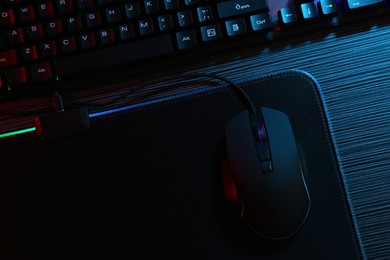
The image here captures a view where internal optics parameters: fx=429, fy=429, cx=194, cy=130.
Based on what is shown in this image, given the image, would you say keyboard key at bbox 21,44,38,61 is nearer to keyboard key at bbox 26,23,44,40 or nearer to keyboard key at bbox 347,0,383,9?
keyboard key at bbox 26,23,44,40

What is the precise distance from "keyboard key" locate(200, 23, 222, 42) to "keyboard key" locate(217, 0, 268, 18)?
0.06ft

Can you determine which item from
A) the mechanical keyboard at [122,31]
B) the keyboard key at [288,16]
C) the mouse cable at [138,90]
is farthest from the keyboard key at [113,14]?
the keyboard key at [288,16]

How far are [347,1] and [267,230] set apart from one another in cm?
32

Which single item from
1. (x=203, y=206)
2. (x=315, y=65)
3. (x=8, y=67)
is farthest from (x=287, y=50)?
(x=8, y=67)

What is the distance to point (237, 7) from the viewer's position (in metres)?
0.59

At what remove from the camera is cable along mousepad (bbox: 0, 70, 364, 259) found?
577 mm

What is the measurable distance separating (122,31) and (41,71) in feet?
0.42

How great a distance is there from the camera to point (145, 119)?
0.61 m

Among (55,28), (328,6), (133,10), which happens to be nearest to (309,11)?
(328,6)

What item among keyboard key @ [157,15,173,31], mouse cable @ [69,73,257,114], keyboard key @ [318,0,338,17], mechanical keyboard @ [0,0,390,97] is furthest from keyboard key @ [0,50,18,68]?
keyboard key @ [318,0,338,17]

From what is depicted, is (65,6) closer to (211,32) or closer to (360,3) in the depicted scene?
(211,32)

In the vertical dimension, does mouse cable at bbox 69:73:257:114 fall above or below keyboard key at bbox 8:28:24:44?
below

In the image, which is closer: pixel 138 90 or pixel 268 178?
pixel 268 178

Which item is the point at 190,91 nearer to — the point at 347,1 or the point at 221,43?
the point at 221,43
